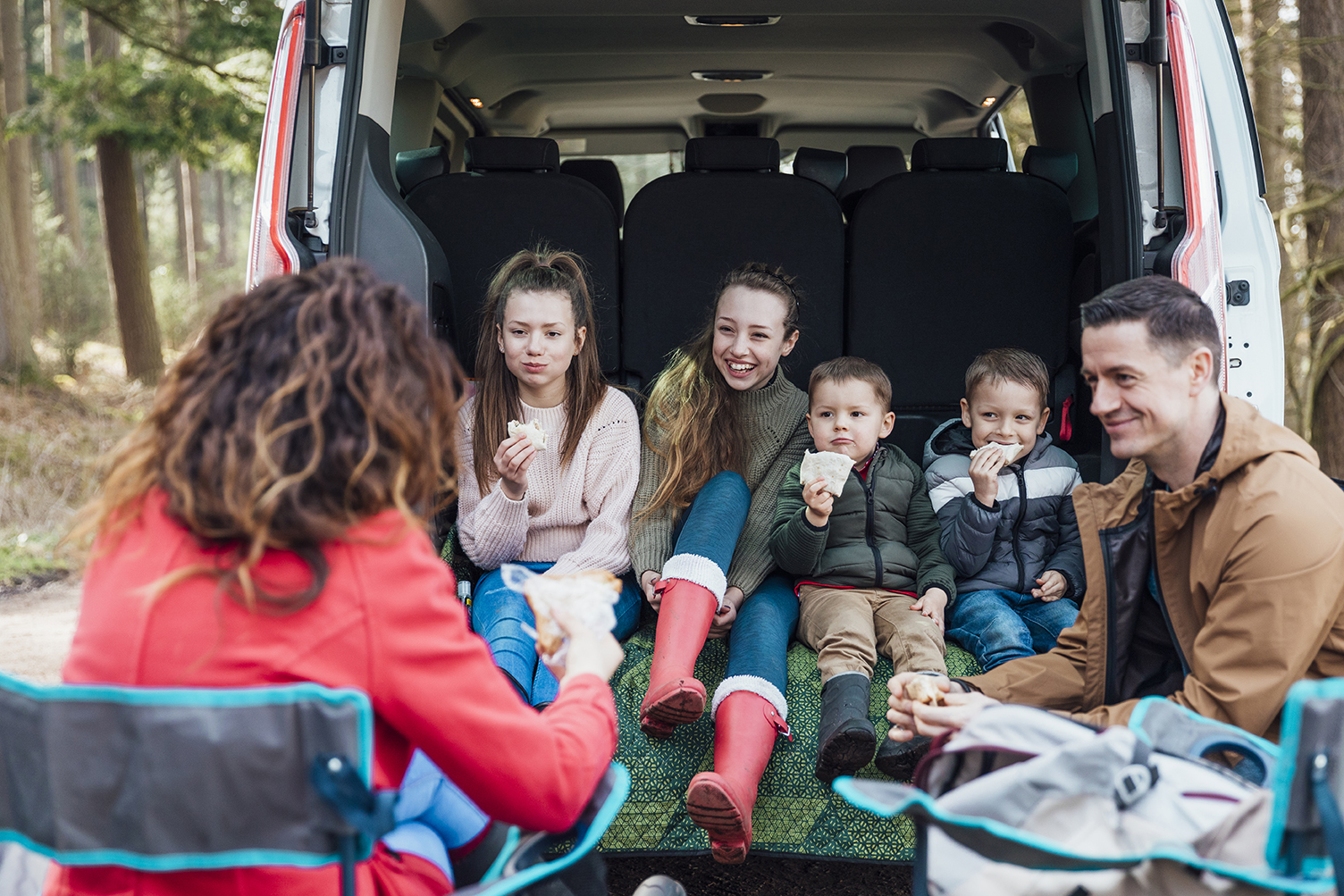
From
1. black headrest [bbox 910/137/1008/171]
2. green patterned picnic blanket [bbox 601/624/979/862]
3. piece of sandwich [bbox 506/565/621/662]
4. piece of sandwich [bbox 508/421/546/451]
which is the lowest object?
green patterned picnic blanket [bbox 601/624/979/862]

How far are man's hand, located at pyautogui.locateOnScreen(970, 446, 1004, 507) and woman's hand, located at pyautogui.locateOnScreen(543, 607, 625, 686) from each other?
1.39 metres

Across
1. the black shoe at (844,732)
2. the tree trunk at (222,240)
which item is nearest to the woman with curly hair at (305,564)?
the black shoe at (844,732)

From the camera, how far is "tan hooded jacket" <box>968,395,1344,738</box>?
1.64 meters

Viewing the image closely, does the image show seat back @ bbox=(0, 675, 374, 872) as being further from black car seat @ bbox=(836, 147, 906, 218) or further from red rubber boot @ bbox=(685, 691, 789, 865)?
black car seat @ bbox=(836, 147, 906, 218)

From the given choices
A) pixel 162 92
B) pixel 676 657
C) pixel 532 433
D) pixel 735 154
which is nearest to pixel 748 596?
pixel 676 657

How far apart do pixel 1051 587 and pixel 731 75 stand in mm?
2730

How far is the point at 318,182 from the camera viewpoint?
254 cm

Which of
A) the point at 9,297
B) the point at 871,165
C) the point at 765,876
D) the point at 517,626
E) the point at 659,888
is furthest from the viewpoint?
the point at 9,297

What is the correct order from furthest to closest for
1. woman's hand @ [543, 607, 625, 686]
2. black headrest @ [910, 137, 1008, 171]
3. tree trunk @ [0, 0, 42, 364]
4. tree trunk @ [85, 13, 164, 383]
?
tree trunk @ [0, 0, 42, 364] → tree trunk @ [85, 13, 164, 383] → black headrest @ [910, 137, 1008, 171] → woman's hand @ [543, 607, 625, 686]

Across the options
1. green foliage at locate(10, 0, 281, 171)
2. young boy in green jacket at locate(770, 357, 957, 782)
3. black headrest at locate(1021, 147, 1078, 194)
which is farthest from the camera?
green foliage at locate(10, 0, 281, 171)

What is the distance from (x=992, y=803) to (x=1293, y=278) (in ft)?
27.5

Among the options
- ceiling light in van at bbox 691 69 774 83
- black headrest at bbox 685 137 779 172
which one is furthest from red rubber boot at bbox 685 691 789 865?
ceiling light in van at bbox 691 69 774 83

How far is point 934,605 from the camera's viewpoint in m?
2.59

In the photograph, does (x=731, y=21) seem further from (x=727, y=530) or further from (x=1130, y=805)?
(x=1130, y=805)
